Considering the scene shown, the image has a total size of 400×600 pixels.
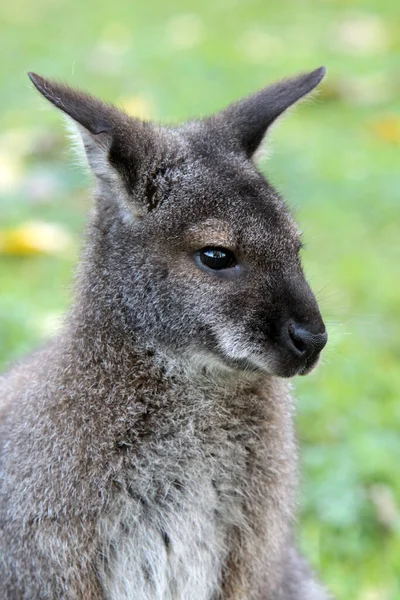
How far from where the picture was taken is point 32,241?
19.5 feet

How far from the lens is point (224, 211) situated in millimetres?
2775

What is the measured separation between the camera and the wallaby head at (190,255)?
2.71 m

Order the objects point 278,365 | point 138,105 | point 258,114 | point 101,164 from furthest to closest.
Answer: point 138,105 < point 258,114 < point 101,164 < point 278,365

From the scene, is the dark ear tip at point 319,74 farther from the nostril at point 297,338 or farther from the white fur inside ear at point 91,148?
the nostril at point 297,338

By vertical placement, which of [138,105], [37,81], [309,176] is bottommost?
[309,176]

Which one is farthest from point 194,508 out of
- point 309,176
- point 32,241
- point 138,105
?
point 138,105

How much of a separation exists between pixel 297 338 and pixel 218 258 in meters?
0.32

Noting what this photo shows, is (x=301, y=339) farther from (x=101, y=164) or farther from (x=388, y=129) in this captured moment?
(x=388, y=129)

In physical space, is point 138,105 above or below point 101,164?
below

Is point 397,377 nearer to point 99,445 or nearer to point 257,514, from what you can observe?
point 257,514

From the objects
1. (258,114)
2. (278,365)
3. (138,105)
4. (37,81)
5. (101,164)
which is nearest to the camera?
(37,81)

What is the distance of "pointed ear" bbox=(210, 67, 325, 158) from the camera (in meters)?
3.10

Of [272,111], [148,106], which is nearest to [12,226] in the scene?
[148,106]

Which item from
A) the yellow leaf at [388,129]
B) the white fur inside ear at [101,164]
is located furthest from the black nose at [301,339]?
the yellow leaf at [388,129]
